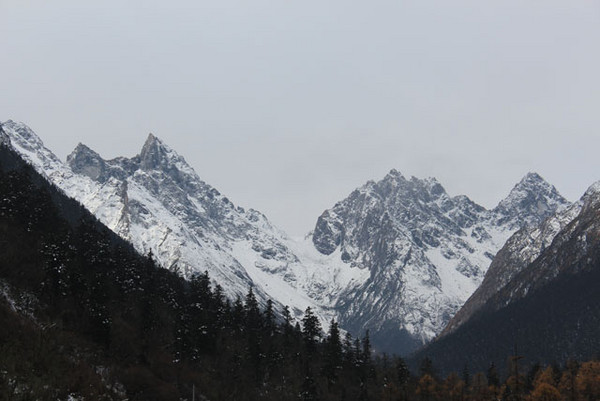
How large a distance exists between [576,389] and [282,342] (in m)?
57.6

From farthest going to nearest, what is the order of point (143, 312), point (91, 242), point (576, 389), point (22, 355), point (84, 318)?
point (576, 389)
point (91, 242)
point (143, 312)
point (84, 318)
point (22, 355)

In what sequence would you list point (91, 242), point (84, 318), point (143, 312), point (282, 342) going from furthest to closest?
point (282, 342) → point (91, 242) → point (143, 312) → point (84, 318)

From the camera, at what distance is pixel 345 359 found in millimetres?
127875

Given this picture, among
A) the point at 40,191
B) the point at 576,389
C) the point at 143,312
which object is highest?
the point at 576,389

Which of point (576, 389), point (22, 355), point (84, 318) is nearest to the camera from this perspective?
point (22, 355)

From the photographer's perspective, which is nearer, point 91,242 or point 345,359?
point 91,242

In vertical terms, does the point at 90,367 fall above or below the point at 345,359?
below

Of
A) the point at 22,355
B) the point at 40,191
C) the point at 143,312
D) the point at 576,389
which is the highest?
the point at 576,389

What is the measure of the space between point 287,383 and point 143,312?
3212 centimetres

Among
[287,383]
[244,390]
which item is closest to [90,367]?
[244,390]

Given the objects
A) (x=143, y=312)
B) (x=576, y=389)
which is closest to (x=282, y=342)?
(x=143, y=312)

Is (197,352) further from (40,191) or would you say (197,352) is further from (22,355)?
(22,355)

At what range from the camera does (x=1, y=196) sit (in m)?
95.5

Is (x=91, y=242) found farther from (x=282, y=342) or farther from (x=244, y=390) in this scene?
(x=282, y=342)
